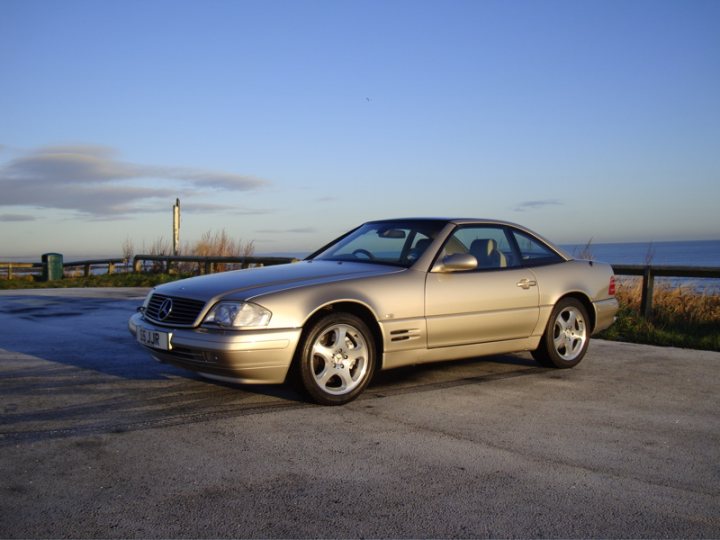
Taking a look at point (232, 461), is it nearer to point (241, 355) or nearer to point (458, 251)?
point (241, 355)

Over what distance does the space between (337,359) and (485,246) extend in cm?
217

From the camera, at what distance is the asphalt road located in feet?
10.7

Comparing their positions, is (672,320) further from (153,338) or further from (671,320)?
(153,338)

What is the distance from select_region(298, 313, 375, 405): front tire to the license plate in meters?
1.06

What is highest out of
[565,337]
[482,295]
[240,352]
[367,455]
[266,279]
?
[266,279]

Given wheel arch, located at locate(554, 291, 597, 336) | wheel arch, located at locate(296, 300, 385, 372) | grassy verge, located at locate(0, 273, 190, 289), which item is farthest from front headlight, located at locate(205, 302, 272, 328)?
grassy verge, located at locate(0, 273, 190, 289)

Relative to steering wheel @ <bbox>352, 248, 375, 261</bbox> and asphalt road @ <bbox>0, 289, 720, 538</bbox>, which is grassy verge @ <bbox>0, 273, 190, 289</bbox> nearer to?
asphalt road @ <bbox>0, 289, 720, 538</bbox>

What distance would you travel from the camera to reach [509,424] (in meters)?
4.96

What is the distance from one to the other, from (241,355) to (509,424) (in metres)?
1.96

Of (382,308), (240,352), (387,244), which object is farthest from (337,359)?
(387,244)

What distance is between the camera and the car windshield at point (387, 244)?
256 inches

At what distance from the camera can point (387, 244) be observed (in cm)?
676

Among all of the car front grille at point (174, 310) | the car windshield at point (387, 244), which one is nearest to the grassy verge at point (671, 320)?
the car windshield at point (387, 244)

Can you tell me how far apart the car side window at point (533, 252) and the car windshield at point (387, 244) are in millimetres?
990
